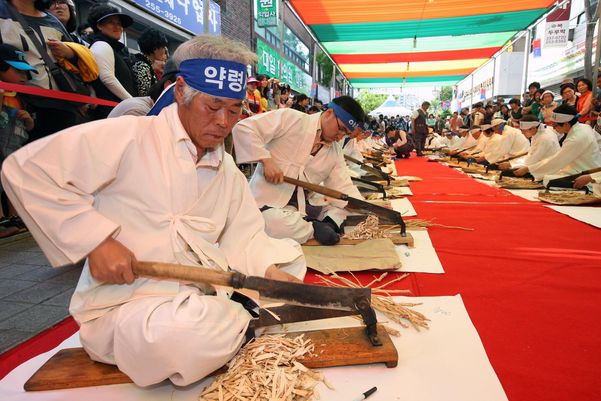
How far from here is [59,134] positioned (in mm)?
1427

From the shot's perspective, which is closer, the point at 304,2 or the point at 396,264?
the point at 396,264

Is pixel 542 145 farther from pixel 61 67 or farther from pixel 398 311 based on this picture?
pixel 61 67

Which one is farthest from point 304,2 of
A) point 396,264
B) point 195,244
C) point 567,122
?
point 195,244

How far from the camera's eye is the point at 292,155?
11.6ft

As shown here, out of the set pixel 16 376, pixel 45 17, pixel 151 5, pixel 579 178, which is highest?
pixel 151 5

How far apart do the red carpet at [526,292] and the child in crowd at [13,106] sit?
1.79 meters

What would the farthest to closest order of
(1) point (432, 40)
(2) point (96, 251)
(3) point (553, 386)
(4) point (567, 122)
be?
(1) point (432, 40) → (4) point (567, 122) → (3) point (553, 386) → (2) point (96, 251)

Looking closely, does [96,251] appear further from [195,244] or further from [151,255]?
[195,244]

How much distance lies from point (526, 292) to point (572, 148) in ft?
14.9

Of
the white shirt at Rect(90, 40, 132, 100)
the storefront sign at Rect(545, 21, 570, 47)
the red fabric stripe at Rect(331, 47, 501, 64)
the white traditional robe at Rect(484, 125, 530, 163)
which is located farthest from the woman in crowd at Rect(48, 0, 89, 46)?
the red fabric stripe at Rect(331, 47, 501, 64)

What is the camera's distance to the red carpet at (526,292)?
64.9 inches

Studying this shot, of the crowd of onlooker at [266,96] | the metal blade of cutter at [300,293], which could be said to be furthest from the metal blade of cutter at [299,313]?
the crowd of onlooker at [266,96]

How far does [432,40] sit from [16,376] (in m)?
12.9

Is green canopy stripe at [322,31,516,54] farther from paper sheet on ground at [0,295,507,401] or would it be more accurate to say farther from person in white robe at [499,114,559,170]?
paper sheet on ground at [0,295,507,401]
